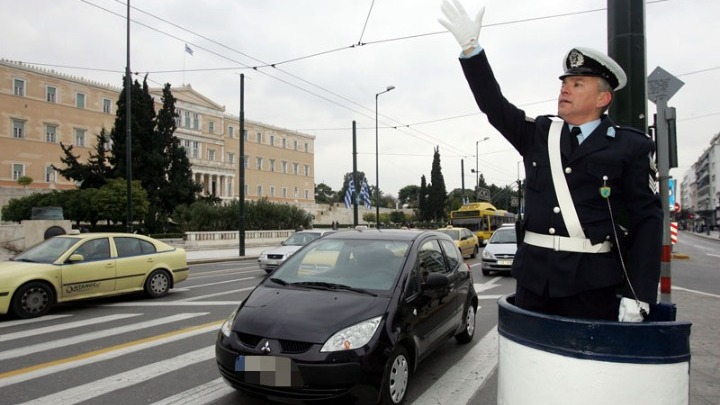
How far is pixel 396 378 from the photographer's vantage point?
4.07 metres

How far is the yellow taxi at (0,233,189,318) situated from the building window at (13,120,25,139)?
5953 centimetres

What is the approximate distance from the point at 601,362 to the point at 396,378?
2472 millimetres

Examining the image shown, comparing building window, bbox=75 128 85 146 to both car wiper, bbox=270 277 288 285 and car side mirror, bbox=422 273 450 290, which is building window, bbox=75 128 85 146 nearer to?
car wiper, bbox=270 277 288 285

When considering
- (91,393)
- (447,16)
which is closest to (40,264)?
(91,393)

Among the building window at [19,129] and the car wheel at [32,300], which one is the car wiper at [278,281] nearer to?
the car wheel at [32,300]

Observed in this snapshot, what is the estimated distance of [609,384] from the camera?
6.03 feet

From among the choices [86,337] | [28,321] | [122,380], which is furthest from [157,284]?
[122,380]

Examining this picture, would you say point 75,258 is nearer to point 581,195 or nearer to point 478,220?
point 581,195

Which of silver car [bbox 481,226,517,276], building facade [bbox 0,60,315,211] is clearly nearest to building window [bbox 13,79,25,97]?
building facade [bbox 0,60,315,211]

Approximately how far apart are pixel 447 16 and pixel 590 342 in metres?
1.59

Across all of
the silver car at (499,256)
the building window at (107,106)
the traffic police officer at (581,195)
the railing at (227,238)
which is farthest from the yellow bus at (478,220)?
the building window at (107,106)

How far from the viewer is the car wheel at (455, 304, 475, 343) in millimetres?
6349

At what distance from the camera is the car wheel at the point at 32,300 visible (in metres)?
7.93

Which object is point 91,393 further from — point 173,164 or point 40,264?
point 173,164
